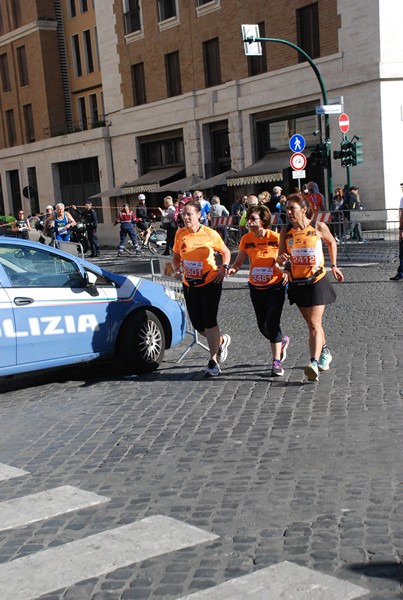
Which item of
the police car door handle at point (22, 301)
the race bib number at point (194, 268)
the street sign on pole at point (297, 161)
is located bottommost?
the police car door handle at point (22, 301)

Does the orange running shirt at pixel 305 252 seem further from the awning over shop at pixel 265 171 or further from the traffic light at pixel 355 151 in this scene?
the awning over shop at pixel 265 171

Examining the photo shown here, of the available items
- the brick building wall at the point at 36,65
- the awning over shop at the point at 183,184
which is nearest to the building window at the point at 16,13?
the brick building wall at the point at 36,65

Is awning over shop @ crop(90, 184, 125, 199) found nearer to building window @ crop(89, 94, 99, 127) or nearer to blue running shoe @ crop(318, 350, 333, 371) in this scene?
building window @ crop(89, 94, 99, 127)

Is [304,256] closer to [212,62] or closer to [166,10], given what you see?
[212,62]

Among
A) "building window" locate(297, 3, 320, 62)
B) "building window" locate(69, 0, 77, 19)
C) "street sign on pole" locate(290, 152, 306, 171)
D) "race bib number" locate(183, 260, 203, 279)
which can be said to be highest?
"building window" locate(69, 0, 77, 19)

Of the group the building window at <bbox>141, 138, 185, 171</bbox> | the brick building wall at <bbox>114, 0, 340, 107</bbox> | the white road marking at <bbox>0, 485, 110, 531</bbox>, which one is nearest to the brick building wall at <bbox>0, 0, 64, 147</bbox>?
the brick building wall at <bbox>114, 0, 340, 107</bbox>

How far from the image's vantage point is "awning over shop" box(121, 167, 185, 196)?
38.4 m

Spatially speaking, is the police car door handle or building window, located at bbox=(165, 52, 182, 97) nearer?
the police car door handle

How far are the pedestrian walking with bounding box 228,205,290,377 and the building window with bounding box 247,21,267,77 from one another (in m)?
25.7

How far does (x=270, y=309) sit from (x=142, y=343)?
4.97ft

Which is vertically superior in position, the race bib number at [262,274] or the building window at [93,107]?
the building window at [93,107]

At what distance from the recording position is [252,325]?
12.3 metres

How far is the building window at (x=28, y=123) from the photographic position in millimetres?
49719

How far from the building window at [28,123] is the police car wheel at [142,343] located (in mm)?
42297
